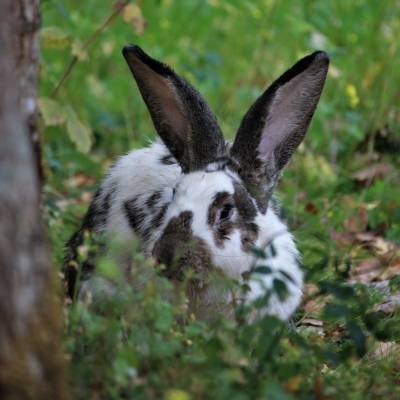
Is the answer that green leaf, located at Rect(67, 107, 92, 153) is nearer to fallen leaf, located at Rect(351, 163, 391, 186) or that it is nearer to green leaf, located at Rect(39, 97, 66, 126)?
green leaf, located at Rect(39, 97, 66, 126)

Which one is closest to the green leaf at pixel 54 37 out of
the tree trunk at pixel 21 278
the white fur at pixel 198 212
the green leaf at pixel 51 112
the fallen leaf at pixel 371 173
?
the green leaf at pixel 51 112

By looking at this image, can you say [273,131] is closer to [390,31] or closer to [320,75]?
[320,75]

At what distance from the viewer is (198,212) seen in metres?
4.87

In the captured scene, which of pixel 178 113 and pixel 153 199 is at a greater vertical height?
pixel 178 113

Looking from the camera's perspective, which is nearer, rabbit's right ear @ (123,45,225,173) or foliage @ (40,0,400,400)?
foliage @ (40,0,400,400)

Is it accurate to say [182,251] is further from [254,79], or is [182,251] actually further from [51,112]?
[254,79]

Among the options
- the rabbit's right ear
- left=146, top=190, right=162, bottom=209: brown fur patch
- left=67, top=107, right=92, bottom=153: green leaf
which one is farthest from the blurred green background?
the rabbit's right ear

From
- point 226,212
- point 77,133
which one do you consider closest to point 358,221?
point 77,133

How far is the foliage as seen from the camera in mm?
3416

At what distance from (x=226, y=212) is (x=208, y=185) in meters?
0.17

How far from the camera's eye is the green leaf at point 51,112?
6.27 meters

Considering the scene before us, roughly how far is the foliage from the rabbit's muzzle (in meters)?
0.14

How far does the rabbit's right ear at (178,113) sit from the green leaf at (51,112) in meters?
0.99

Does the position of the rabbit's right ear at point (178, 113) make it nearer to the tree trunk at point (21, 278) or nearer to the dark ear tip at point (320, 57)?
the dark ear tip at point (320, 57)
